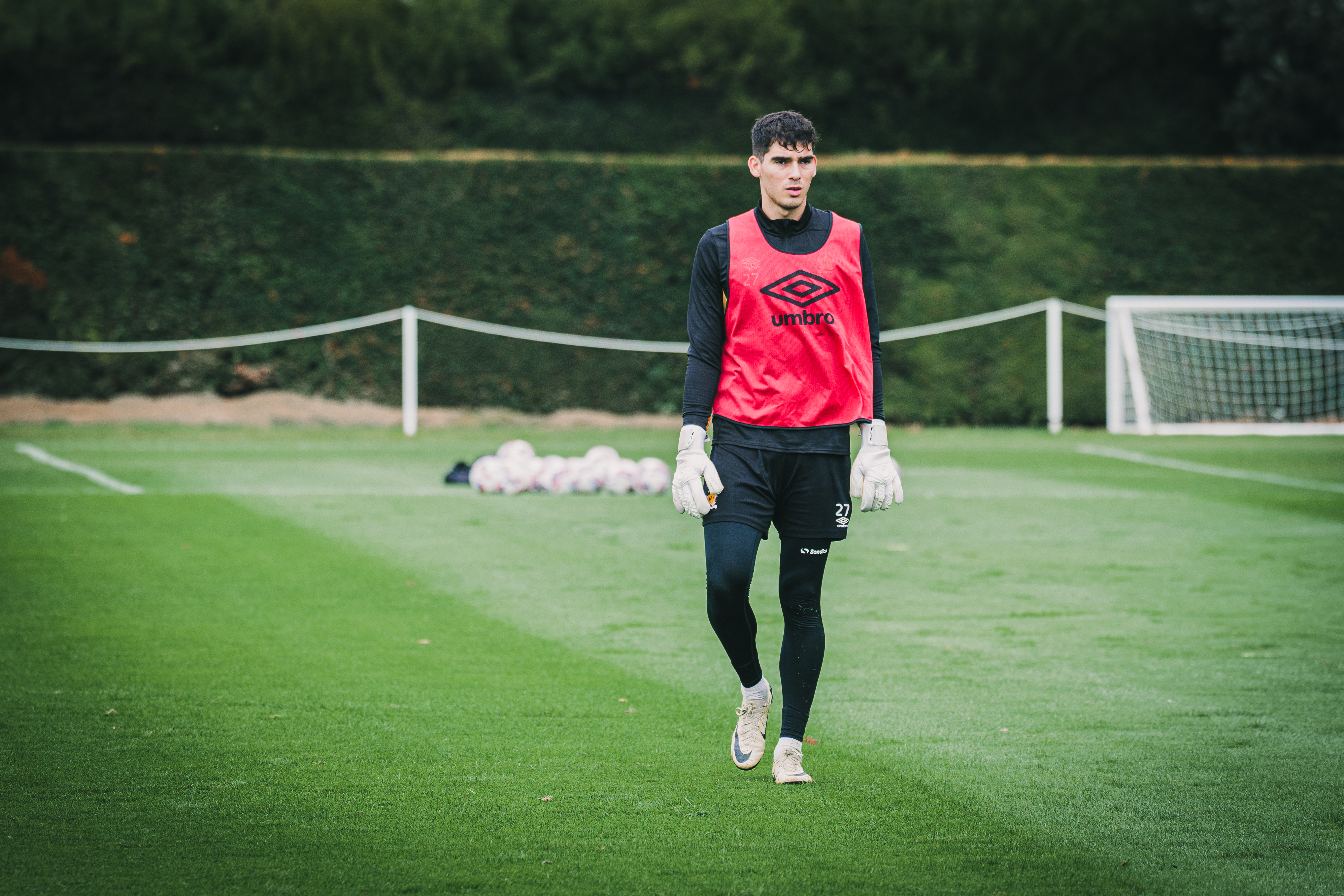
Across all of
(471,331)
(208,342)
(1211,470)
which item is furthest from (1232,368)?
(208,342)

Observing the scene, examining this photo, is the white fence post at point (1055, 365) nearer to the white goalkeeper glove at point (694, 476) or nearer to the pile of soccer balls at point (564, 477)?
the pile of soccer balls at point (564, 477)

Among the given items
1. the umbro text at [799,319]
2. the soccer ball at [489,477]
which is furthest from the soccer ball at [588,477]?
the umbro text at [799,319]

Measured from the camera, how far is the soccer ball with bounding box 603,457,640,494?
12.0m

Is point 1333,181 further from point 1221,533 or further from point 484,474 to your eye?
point 484,474

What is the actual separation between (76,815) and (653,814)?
1551mm

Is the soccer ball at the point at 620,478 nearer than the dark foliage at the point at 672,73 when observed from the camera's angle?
Yes

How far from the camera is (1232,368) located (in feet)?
66.3

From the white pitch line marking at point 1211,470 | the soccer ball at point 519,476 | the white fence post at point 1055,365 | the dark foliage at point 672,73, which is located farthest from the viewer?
the dark foliage at point 672,73

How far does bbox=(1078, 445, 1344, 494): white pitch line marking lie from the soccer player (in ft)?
32.2

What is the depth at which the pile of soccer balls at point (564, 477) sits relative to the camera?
11.9 m

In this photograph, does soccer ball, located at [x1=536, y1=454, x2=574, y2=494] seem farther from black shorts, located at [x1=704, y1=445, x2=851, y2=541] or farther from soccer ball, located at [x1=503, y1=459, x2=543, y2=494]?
black shorts, located at [x1=704, y1=445, x2=851, y2=541]

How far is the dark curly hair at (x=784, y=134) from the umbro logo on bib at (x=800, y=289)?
14.4 inches

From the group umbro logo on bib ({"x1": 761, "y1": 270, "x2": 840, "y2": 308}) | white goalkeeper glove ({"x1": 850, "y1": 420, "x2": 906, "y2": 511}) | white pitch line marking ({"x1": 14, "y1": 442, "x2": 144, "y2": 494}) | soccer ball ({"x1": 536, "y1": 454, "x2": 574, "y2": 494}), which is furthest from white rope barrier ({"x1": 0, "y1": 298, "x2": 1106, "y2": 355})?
umbro logo on bib ({"x1": 761, "y1": 270, "x2": 840, "y2": 308})

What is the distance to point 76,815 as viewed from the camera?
3.71m
